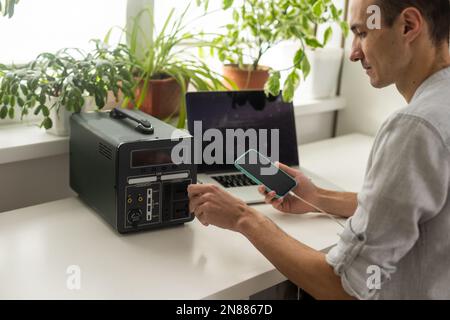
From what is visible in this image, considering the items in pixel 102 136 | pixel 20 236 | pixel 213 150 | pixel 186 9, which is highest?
pixel 186 9

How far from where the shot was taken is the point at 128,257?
1.15m

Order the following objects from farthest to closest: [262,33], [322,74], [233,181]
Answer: [322,74] → [262,33] → [233,181]

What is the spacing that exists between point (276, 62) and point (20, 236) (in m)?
1.32

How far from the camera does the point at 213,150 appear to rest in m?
1.61

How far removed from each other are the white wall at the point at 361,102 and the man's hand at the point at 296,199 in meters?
0.91

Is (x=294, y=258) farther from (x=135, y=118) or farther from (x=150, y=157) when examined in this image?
(x=135, y=118)

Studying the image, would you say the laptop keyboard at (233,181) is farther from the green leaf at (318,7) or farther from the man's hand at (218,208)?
the green leaf at (318,7)

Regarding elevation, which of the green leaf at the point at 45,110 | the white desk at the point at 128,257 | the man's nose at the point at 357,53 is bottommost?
the white desk at the point at 128,257

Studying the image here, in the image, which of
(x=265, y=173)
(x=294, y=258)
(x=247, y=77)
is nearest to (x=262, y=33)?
(x=247, y=77)

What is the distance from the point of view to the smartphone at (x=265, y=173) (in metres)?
1.30

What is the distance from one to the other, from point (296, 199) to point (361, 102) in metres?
1.02

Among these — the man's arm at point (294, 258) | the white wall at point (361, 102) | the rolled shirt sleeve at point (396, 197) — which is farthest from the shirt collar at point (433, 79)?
the white wall at point (361, 102)
